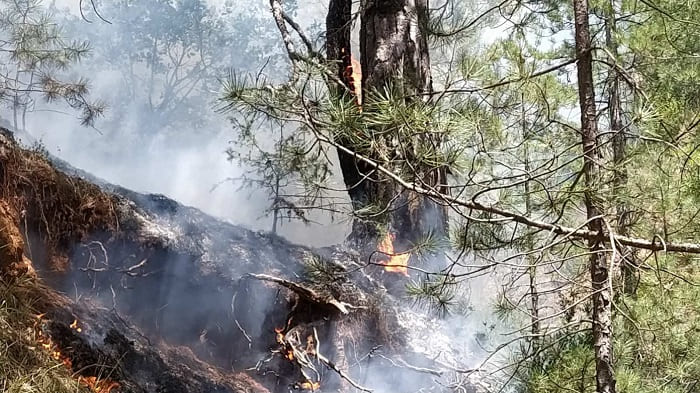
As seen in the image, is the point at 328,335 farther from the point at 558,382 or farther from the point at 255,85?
the point at 255,85

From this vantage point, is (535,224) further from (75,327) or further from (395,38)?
(75,327)

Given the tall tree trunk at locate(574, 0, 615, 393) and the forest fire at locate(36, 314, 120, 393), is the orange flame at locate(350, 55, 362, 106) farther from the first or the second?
the forest fire at locate(36, 314, 120, 393)

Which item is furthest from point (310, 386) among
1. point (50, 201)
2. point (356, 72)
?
point (356, 72)

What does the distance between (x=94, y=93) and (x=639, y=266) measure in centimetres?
303

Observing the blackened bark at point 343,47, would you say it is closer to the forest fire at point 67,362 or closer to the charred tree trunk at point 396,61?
the charred tree trunk at point 396,61

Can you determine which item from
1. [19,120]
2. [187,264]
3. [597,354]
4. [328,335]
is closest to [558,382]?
[597,354]

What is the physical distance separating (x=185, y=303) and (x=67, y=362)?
0.80 meters

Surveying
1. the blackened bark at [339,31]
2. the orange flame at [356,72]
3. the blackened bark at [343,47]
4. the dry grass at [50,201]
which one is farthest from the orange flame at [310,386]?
the blackened bark at [339,31]

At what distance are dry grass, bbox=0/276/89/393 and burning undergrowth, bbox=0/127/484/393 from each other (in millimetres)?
84

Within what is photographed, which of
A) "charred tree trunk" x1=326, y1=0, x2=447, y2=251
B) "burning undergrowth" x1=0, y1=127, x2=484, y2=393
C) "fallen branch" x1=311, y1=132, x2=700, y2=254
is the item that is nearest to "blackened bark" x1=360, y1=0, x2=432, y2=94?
"charred tree trunk" x1=326, y1=0, x2=447, y2=251

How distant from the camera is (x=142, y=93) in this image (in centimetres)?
357

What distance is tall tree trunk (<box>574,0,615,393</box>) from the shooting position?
4.14ft

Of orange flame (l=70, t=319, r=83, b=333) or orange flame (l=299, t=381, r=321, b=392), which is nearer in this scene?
orange flame (l=70, t=319, r=83, b=333)

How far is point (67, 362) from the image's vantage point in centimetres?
190
